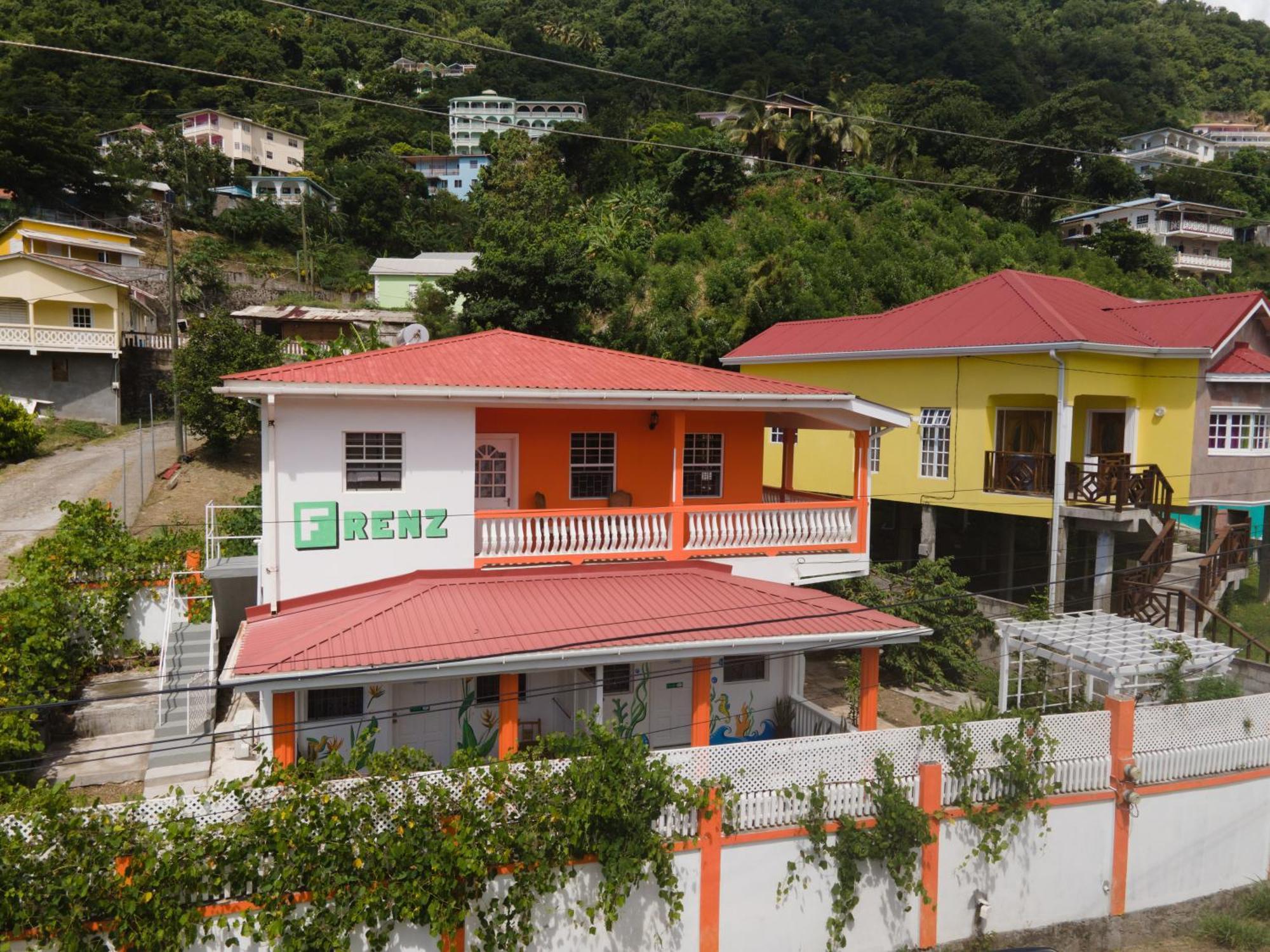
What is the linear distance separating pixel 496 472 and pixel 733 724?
575 cm

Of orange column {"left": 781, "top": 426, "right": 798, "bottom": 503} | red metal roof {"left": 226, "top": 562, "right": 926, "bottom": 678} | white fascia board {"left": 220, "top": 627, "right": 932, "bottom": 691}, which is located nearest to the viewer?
white fascia board {"left": 220, "top": 627, "right": 932, "bottom": 691}

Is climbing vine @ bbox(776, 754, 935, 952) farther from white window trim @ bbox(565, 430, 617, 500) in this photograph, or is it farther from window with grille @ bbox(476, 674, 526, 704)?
white window trim @ bbox(565, 430, 617, 500)

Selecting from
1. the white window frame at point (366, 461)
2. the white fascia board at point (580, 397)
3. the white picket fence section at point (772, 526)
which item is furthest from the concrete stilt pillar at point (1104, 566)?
the white window frame at point (366, 461)

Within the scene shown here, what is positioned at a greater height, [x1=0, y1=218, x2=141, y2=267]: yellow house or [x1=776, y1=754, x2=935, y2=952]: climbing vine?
[x1=0, y1=218, x2=141, y2=267]: yellow house

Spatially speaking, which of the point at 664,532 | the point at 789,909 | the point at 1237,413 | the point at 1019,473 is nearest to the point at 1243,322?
the point at 1237,413

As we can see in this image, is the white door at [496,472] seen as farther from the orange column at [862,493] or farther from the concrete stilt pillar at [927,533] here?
the concrete stilt pillar at [927,533]

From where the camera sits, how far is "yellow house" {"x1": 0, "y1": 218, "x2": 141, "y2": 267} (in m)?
37.1

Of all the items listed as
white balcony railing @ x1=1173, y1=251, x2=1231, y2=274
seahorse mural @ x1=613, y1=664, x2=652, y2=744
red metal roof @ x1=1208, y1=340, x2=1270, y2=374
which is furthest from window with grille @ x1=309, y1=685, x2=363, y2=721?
white balcony railing @ x1=1173, y1=251, x2=1231, y2=274

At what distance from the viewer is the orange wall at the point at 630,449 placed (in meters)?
14.6

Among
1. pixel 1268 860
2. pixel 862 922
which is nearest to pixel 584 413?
pixel 862 922

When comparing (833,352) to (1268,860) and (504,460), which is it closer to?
(504,460)

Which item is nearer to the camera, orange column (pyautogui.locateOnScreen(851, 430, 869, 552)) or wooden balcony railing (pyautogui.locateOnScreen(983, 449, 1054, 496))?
orange column (pyautogui.locateOnScreen(851, 430, 869, 552))

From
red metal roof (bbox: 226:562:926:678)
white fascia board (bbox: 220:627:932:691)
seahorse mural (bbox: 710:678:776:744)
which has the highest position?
red metal roof (bbox: 226:562:926:678)

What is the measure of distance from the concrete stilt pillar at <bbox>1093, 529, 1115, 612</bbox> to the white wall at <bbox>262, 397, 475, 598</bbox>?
14.0 metres
